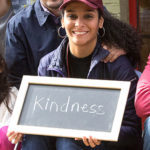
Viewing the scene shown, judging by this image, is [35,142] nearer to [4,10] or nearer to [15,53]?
[15,53]

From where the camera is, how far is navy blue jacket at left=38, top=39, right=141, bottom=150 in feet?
11.0

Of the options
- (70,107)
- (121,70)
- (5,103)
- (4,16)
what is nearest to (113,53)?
(121,70)

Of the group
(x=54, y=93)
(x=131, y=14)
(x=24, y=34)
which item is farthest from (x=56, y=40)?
(x=131, y=14)

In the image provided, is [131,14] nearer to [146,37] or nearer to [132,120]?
[146,37]

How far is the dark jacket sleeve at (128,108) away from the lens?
3346 mm

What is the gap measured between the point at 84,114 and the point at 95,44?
721mm

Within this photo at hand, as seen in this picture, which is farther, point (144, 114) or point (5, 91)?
point (5, 91)

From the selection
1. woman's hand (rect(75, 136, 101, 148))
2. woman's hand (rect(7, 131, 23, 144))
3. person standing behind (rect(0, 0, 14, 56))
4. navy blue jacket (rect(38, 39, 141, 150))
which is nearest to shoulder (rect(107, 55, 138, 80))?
navy blue jacket (rect(38, 39, 141, 150))

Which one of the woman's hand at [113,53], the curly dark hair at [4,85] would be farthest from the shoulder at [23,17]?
the woman's hand at [113,53]

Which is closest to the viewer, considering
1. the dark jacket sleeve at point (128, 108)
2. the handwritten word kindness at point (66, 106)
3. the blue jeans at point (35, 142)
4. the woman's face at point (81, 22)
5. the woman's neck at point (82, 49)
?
the handwritten word kindness at point (66, 106)

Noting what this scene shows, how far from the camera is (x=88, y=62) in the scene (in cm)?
362

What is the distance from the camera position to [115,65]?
137 inches

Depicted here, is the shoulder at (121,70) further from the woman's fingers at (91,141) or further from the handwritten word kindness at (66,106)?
the woman's fingers at (91,141)

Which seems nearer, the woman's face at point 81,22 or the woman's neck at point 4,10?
the woman's face at point 81,22
